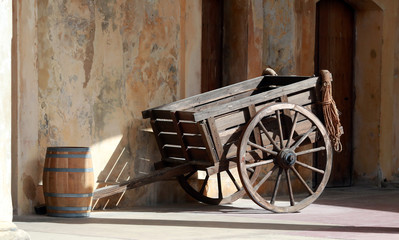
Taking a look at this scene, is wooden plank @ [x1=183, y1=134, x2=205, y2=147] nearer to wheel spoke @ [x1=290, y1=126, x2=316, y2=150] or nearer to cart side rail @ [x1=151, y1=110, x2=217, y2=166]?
cart side rail @ [x1=151, y1=110, x2=217, y2=166]

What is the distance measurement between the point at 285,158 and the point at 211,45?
2.34 meters

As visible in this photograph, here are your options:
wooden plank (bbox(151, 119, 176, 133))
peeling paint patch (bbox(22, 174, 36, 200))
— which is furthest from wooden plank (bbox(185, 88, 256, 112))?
peeling paint patch (bbox(22, 174, 36, 200))

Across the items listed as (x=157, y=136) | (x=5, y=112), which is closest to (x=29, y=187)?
(x=157, y=136)

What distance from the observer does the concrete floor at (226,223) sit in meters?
6.40

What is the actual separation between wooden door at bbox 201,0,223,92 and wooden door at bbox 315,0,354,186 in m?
1.70

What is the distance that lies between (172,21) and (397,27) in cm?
407

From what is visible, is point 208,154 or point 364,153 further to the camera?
point 364,153

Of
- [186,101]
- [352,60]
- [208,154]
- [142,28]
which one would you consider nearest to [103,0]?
[142,28]

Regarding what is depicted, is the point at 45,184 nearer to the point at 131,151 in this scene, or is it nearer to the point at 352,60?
the point at 131,151

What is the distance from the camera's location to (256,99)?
26.2 feet

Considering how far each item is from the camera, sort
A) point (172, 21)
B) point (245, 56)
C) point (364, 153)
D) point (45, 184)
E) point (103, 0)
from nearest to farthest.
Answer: point (45, 184)
point (103, 0)
point (172, 21)
point (245, 56)
point (364, 153)

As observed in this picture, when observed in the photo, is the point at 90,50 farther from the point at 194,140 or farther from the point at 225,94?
the point at 225,94

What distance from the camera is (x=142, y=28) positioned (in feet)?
28.5

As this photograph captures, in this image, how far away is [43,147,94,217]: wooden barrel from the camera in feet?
24.2
